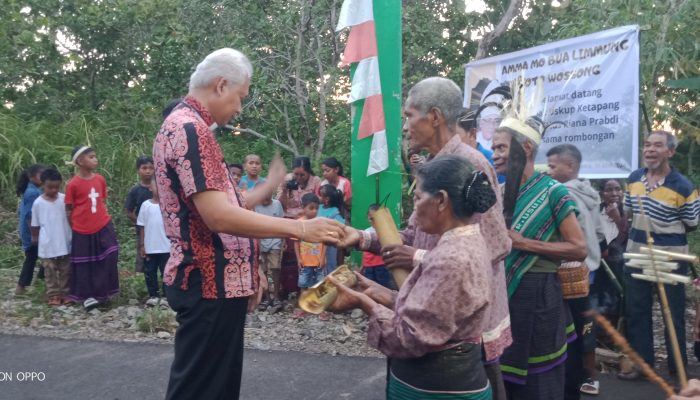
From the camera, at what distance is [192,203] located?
104 inches

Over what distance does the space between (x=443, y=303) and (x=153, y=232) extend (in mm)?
5978

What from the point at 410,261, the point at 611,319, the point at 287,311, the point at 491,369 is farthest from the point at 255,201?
the point at 287,311

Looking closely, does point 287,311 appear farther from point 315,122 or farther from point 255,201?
point 315,122

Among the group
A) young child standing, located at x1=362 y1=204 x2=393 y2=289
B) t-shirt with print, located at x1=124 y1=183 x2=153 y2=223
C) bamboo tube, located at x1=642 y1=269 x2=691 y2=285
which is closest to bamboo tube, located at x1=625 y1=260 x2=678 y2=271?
bamboo tube, located at x1=642 y1=269 x2=691 y2=285

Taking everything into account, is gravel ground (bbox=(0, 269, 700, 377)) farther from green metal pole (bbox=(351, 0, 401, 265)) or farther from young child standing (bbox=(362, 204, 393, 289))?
green metal pole (bbox=(351, 0, 401, 265))

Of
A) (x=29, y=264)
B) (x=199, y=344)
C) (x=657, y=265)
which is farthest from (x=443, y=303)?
(x=29, y=264)

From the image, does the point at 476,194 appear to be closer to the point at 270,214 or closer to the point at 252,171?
the point at 270,214

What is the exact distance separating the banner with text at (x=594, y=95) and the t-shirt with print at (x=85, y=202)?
4.56 metres

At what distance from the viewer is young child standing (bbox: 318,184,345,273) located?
718 cm

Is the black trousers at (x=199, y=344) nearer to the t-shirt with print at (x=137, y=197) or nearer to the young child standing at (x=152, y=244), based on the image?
the young child standing at (x=152, y=244)

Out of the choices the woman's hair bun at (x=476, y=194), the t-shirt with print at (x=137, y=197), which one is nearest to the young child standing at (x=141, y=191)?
the t-shirt with print at (x=137, y=197)

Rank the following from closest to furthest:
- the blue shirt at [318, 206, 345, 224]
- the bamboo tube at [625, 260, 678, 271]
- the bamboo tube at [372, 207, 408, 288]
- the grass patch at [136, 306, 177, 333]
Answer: the bamboo tube at [625, 260, 678, 271]
the bamboo tube at [372, 207, 408, 288]
the grass patch at [136, 306, 177, 333]
the blue shirt at [318, 206, 345, 224]

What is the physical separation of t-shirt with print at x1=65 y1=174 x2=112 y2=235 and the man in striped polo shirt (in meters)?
5.66

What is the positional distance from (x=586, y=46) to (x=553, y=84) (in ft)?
1.49
